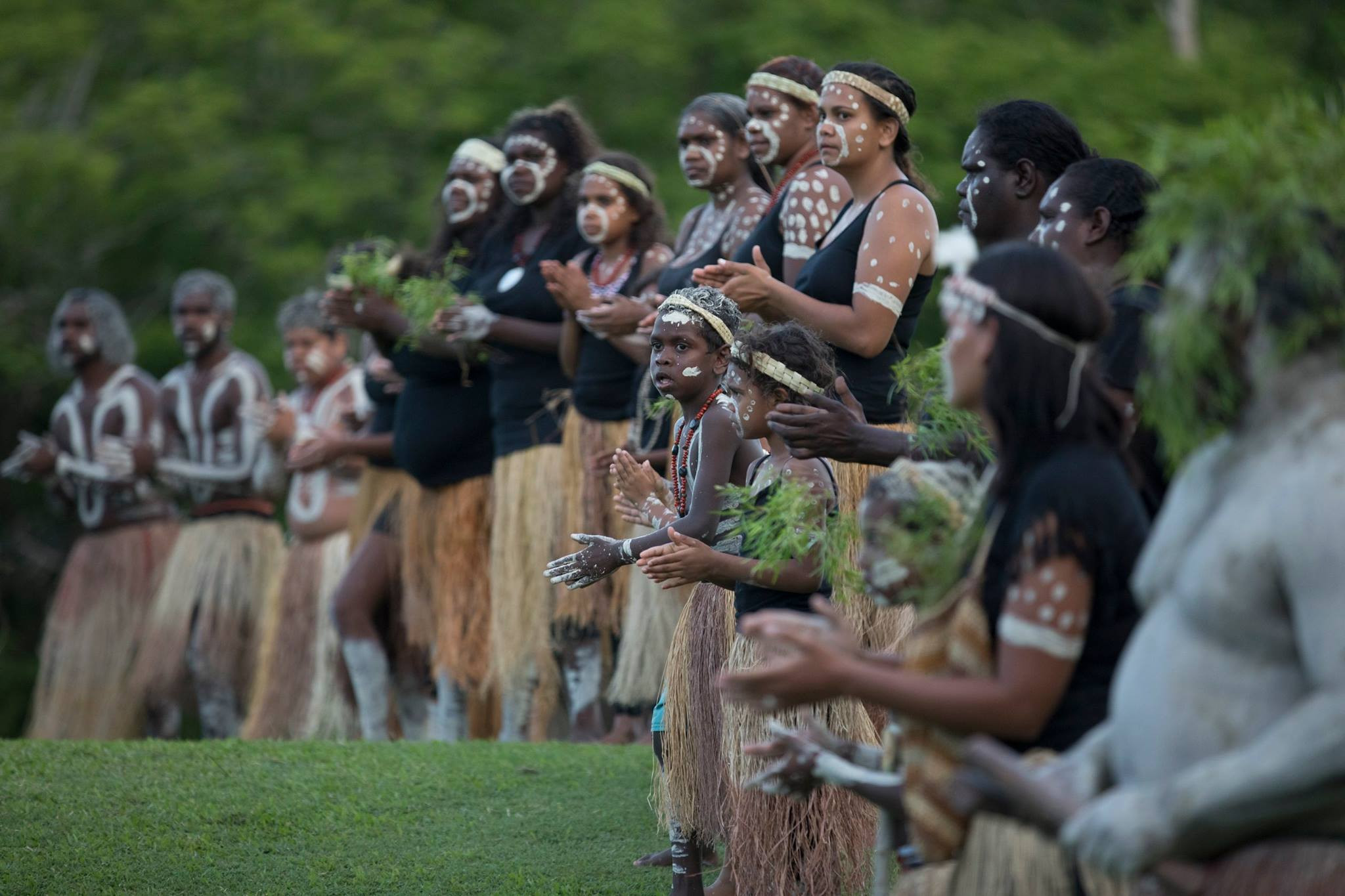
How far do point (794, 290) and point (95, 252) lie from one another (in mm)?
10610

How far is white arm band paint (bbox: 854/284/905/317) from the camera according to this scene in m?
4.27

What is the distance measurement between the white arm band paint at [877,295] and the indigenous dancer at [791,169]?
0.49 m

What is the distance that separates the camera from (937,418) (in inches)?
130

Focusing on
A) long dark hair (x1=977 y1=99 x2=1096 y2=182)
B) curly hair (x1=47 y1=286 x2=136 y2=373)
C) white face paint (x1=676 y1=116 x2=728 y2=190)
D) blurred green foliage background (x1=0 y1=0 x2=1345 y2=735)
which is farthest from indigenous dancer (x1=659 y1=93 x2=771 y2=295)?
blurred green foliage background (x1=0 y1=0 x2=1345 y2=735)

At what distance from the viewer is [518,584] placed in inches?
257

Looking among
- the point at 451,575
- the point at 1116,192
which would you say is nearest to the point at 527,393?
the point at 451,575

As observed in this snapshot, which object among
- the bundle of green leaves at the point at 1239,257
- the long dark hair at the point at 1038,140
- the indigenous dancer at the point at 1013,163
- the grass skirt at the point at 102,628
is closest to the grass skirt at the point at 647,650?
the indigenous dancer at the point at 1013,163

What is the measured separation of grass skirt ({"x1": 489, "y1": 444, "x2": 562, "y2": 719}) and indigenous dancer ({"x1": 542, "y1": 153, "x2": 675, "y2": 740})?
8 cm

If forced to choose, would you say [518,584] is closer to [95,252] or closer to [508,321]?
[508,321]

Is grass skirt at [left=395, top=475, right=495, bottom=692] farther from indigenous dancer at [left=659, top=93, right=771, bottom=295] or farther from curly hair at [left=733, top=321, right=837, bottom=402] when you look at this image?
curly hair at [left=733, top=321, right=837, bottom=402]

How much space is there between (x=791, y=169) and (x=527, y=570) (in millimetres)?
2073

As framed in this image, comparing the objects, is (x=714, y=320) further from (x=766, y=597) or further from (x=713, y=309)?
(x=766, y=597)

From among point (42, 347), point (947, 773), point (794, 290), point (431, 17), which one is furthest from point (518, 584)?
point (431, 17)

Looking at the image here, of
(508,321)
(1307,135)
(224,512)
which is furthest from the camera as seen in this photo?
(224,512)
